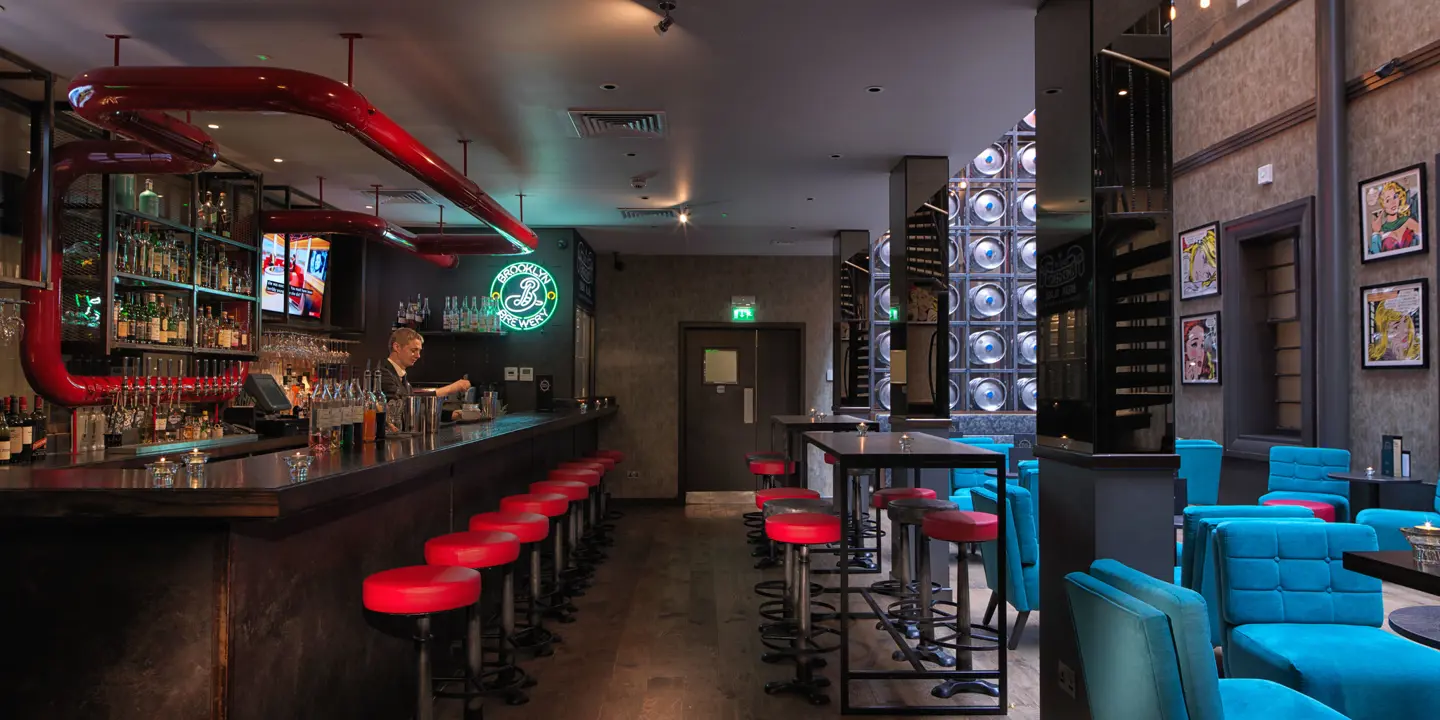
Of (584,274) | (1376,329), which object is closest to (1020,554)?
(1376,329)

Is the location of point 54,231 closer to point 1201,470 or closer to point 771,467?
point 771,467

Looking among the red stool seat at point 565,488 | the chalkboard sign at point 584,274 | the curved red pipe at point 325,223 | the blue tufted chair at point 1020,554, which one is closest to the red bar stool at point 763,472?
the red stool seat at point 565,488

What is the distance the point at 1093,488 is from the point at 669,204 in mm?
5158

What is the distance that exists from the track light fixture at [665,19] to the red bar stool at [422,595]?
7.97 feet

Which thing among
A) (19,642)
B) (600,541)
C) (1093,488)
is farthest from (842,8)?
(600,541)

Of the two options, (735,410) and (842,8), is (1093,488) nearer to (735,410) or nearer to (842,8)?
(842,8)

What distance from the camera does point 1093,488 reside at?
2.90 meters

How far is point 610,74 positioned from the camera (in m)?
4.25

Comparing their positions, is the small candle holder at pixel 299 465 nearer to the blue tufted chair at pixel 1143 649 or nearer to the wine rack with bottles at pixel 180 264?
the blue tufted chair at pixel 1143 649

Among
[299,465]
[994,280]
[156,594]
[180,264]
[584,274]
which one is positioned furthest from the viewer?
[994,280]

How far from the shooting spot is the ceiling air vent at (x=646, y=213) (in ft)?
24.6

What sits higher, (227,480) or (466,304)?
(466,304)

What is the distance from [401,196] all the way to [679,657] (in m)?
4.87

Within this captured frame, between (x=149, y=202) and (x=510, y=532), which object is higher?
(x=149, y=202)
